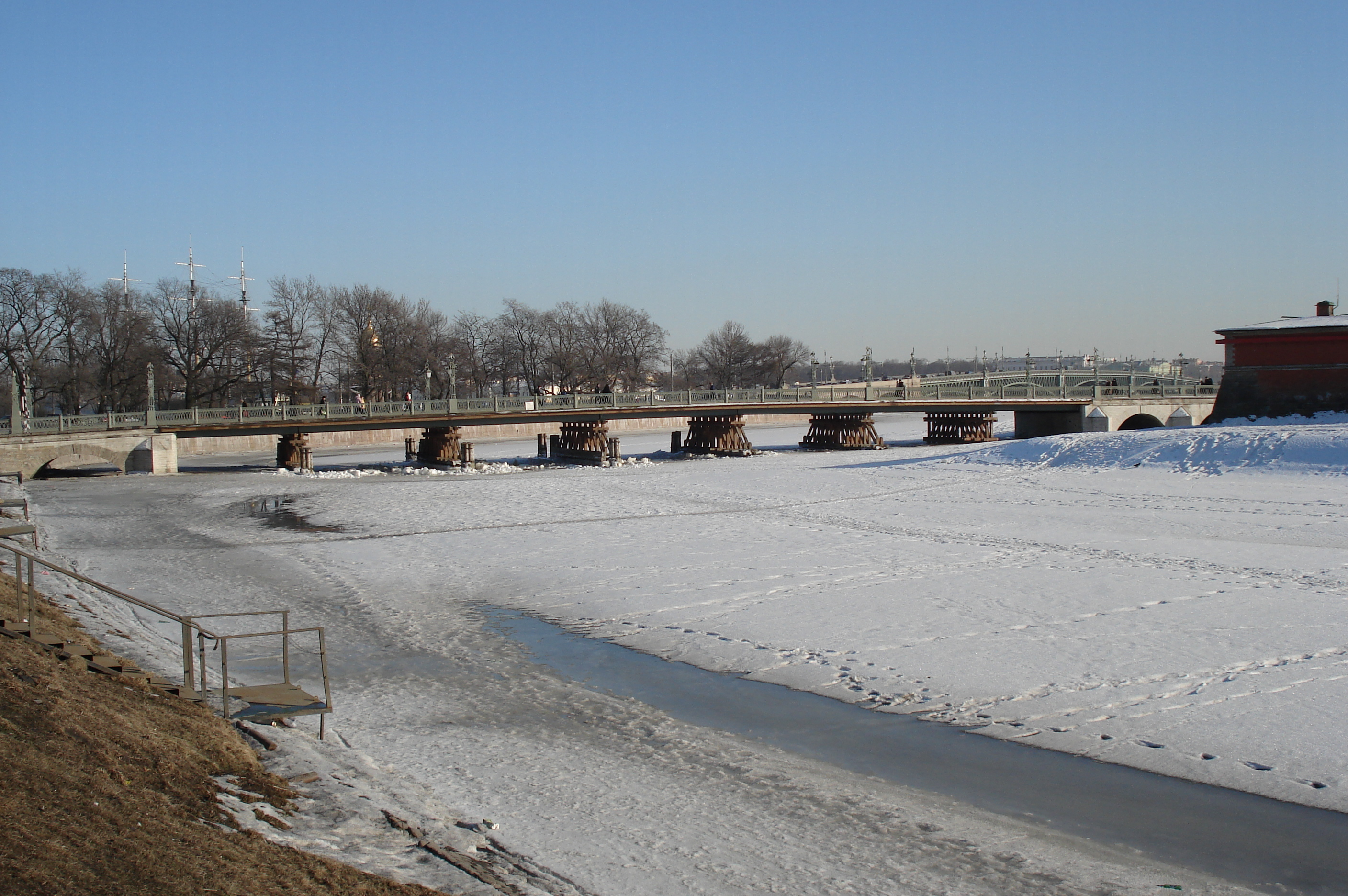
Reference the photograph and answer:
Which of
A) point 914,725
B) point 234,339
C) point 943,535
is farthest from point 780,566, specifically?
point 234,339

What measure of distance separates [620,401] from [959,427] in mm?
23177

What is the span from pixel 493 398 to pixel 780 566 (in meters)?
40.4

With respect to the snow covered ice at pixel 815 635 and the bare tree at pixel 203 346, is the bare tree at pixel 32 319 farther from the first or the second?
the snow covered ice at pixel 815 635

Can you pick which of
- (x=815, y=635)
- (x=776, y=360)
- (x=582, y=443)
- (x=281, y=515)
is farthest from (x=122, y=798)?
(x=776, y=360)

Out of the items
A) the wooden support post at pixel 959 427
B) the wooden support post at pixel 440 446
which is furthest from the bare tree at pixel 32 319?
the wooden support post at pixel 959 427

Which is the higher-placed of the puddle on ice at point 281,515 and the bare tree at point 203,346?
the bare tree at point 203,346

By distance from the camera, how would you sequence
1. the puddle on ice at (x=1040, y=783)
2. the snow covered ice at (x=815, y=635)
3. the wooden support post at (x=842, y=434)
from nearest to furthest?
the puddle on ice at (x=1040, y=783)
the snow covered ice at (x=815, y=635)
the wooden support post at (x=842, y=434)

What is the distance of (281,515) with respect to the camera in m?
32.5

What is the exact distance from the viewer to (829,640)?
14.5m

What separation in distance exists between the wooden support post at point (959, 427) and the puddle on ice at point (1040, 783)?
58.0 metres

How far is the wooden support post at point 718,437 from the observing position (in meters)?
61.6

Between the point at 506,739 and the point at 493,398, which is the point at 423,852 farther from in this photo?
the point at 493,398

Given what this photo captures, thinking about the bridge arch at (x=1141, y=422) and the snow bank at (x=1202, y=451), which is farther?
the bridge arch at (x=1141, y=422)

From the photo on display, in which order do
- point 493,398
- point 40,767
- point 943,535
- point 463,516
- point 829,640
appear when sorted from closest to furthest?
point 40,767, point 829,640, point 943,535, point 463,516, point 493,398
